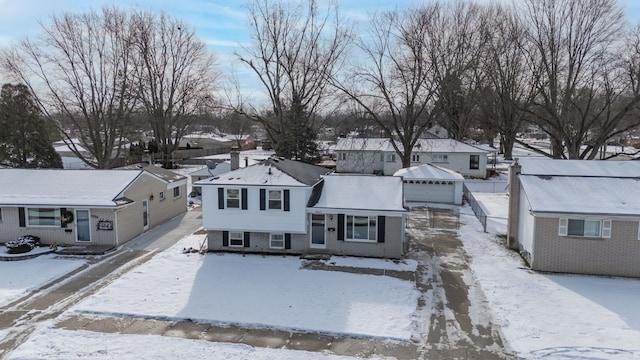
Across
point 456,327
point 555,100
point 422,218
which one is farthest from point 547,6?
point 456,327

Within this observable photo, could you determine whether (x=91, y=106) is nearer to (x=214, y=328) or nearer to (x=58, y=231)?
(x=58, y=231)

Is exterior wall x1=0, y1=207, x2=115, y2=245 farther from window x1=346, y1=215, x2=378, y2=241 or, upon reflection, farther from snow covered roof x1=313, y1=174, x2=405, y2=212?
window x1=346, y1=215, x2=378, y2=241

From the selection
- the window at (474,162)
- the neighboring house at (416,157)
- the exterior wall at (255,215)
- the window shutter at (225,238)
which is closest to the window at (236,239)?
the window shutter at (225,238)

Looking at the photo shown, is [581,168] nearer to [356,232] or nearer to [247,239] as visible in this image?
[356,232]

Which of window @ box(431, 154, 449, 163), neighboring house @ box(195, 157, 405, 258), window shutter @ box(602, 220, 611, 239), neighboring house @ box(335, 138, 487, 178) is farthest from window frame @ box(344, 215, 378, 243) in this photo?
window @ box(431, 154, 449, 163)

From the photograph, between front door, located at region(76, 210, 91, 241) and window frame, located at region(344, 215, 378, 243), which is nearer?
window frame, located at region(344, 215, 378, 243)

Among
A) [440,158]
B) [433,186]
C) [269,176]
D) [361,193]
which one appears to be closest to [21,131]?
[269,176]

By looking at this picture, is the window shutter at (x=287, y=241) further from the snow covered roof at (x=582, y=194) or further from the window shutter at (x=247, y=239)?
the snow covered roof at (x=582, y=194)
